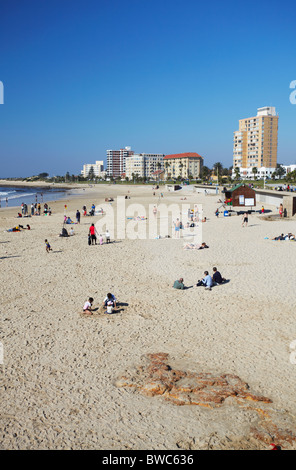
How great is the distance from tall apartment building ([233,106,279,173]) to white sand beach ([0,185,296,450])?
10795 cm

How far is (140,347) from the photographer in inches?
328

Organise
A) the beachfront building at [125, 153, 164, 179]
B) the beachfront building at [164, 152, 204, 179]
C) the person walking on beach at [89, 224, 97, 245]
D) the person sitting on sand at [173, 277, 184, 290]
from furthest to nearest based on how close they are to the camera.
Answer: the beachfront building at [125, 153, 164, 179] < the beachfront building at [164, 152, 204, 179] < the person walking on beach at [89, 224, 97, 245] < the person sitting on sand at [173, 277, 184, 290]

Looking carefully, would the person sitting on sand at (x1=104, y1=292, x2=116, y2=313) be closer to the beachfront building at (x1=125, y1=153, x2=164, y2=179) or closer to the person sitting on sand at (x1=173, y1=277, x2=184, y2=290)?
the person sitting on sand at (x1=173, y1=277, x2=184, y2=290)

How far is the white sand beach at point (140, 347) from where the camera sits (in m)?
5.72

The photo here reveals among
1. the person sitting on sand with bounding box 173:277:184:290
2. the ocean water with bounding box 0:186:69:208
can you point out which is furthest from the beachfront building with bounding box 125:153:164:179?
the person sitting on sand with bounding box 173:277:184:290

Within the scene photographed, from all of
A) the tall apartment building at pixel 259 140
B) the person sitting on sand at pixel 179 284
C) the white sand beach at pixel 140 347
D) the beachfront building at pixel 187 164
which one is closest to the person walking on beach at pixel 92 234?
the white sand beach at pixel 140 347

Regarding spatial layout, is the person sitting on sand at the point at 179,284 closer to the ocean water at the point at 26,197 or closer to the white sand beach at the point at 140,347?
the white sand beach at the point at 140,347

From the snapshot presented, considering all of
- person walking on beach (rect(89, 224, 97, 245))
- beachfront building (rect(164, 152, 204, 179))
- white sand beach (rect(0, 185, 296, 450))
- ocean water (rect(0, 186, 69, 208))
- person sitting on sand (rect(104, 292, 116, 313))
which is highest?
beachfront building (rect(164, 152, 204, 179))

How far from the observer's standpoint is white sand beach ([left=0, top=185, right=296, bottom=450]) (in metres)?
5.72

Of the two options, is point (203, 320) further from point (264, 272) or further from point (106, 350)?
point (264, 272)

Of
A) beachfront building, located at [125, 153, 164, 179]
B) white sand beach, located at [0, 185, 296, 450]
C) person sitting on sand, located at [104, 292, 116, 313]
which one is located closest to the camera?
white sand beach, located at [0, 185, 296, 450]

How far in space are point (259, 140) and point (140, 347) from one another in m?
119

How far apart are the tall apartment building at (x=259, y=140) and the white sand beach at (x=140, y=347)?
107953mm

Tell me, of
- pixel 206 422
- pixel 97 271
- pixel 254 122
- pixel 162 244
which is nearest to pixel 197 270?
pixel 97 271
